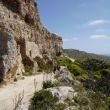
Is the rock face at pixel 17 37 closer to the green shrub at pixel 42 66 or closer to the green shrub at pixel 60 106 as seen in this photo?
the green shrub at pixel 42 66

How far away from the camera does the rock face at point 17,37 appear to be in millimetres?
22672

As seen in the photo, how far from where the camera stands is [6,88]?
66.7ft

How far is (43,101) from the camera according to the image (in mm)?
16578

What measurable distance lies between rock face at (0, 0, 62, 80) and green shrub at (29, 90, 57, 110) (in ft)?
16.8

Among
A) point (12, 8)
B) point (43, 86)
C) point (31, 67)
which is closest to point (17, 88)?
point (43, 86)

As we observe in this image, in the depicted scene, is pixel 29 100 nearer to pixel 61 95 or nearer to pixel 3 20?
pixel 61 95

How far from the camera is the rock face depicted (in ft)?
74.4

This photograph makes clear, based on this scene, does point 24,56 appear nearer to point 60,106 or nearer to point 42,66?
point 42,66

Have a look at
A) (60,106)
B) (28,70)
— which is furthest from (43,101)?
(28,70)

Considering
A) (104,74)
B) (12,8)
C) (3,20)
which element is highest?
(12,8)

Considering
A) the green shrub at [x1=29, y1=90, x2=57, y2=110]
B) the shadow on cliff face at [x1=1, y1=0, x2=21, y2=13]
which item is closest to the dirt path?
the green shrub at [x1=29, y1=90, x2=57, y2=110]

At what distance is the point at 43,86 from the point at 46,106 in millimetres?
5302

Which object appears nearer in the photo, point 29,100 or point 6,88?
point 29,100

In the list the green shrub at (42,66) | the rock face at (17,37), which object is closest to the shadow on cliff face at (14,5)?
the rock face at (17,37)
